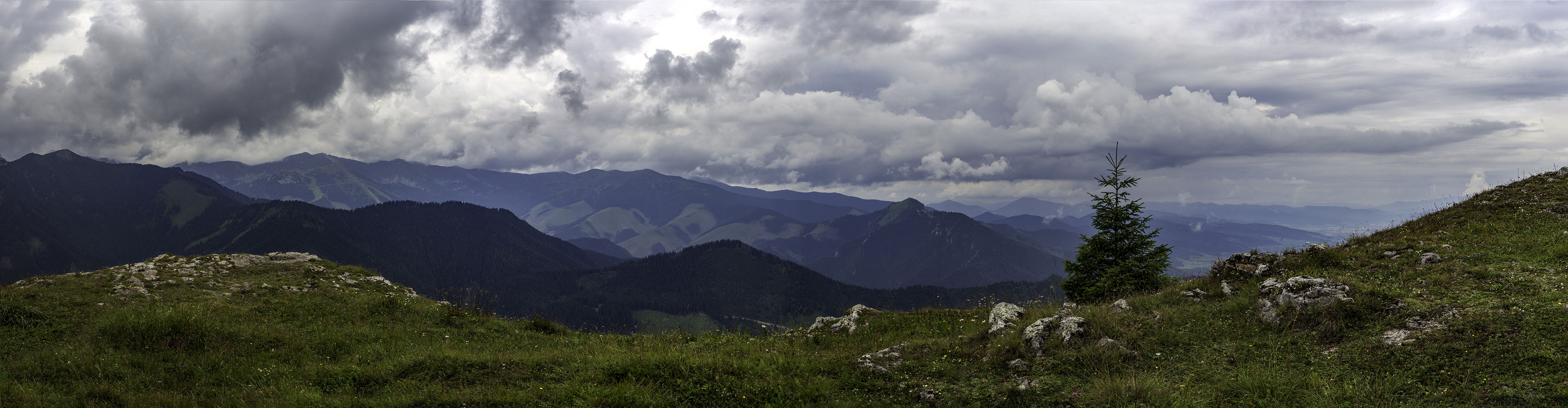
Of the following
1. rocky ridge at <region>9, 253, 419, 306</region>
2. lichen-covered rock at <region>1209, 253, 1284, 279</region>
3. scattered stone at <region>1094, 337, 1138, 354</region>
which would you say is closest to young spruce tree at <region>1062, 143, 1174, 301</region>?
lichen-covered rock at <region>1209, 253, 1284, 279</region>

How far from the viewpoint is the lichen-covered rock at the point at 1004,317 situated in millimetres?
12430

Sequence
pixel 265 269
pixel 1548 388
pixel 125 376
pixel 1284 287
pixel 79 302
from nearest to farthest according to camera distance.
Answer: pixel 1548 388, pixel 125 376, pixel 1284 287, pixel 79 302, pixel 265 269

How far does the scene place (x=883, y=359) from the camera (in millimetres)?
11852

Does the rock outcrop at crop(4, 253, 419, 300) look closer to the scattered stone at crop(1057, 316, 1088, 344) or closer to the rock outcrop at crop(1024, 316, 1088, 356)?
the rock outcrop at crop(1024, 316, 1088, 356)

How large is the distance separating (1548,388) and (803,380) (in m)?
9.99

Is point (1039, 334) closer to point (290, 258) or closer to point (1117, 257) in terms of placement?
point (1117, 257)

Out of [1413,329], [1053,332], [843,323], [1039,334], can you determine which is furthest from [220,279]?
[1413,329]

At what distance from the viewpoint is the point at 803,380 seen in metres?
10.6

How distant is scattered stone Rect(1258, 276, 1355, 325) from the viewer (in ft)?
36.2

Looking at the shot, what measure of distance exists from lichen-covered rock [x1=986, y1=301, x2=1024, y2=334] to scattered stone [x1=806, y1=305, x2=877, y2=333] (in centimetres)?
375

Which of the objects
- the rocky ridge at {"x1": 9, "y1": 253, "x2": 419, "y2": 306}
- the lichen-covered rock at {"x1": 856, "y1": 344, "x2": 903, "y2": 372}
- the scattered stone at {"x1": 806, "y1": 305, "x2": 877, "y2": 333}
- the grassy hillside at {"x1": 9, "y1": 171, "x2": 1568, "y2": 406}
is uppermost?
the rocky ridge at {"x1": 9, "y1": 253, "x2": 419, "y2": 306}

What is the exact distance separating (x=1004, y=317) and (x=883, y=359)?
325 cm

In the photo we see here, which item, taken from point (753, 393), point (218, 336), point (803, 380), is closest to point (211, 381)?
point (218, 336)

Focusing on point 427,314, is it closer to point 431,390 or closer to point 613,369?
point 431,390
